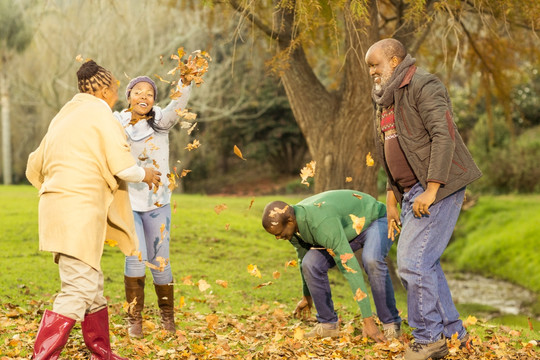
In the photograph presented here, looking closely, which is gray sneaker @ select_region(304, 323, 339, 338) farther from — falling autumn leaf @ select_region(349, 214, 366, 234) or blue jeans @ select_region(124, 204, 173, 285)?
blue jeans @ select_region(124, 204, 173, 285)

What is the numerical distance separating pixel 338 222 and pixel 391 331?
968 mm

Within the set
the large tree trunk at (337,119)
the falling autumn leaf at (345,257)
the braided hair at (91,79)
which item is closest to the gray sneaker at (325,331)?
the falling autumn leaf at (345,257)

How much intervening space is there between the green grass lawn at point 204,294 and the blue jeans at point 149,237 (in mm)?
325

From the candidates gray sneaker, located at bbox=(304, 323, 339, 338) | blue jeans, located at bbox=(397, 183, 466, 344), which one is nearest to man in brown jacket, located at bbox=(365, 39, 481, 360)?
blue jeans, located at bbox=(397, 183, 466, 344)

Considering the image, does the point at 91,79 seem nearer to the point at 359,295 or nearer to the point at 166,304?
the point at 166,304

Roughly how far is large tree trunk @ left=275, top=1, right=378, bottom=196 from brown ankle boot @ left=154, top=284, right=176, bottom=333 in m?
3.94

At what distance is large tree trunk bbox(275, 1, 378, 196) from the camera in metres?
8.42

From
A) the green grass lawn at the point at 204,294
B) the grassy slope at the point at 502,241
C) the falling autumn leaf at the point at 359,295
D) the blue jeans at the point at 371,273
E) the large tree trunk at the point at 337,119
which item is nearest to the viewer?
the falling autumn leaf at the point at 359,295

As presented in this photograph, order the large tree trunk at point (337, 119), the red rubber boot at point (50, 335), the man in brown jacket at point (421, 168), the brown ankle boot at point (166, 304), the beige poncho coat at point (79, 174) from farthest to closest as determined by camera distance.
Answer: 1. the large tree trunk at point (337, 119)
2. the brown ankle boot at point (166, 304)
3. the man in brown jacket at point (421, 168)
4. the beige poncho coat at point (79, 174)
5. the red rubber boot at point (50, 335)

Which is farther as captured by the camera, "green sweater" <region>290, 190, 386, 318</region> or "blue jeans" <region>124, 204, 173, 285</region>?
"blue jeans" <region>124, 204, 173, 285</region>

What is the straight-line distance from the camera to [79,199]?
387 centimetres

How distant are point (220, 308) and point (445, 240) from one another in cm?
312

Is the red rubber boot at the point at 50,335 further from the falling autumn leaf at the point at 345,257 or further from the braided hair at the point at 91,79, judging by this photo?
the falling autumn leaf at the point at 345,257

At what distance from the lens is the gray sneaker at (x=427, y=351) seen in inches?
167
